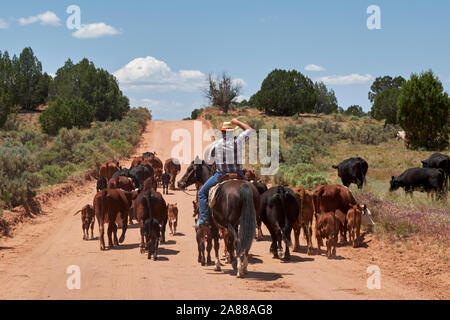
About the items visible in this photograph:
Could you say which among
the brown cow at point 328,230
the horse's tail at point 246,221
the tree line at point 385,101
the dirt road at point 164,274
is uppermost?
the tree line at point 385,101

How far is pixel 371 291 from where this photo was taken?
317 inches

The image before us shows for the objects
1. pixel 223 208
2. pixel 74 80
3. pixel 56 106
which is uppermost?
pixel 74 80

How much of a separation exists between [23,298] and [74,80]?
6736cm

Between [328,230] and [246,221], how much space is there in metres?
2.62

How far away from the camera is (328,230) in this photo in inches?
424

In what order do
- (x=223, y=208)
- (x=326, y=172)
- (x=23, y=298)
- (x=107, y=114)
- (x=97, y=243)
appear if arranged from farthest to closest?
(x=107, y=114) < (x=326, y=172) < (x=97, y=243) < (x=223, y=208) < (x=23, y=298)

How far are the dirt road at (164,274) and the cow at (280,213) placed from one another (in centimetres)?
Result: 49

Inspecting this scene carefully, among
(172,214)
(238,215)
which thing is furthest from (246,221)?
(172,214)

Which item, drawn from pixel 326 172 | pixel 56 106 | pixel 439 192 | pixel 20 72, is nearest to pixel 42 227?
pixel 439 192

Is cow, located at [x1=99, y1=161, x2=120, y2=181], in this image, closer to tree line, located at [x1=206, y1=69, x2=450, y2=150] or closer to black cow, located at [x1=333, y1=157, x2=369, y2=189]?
black cow, located at [x1=333, y1=157, x2=369, y2=189]

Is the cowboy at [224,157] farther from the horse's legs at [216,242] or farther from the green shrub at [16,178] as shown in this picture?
the green shrub at [16,178]

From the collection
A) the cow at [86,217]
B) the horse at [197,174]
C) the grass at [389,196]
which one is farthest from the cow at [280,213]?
the cow at [86,217]

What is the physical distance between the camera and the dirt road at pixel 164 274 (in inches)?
304

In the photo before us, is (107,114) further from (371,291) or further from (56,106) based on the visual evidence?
(371,291)
